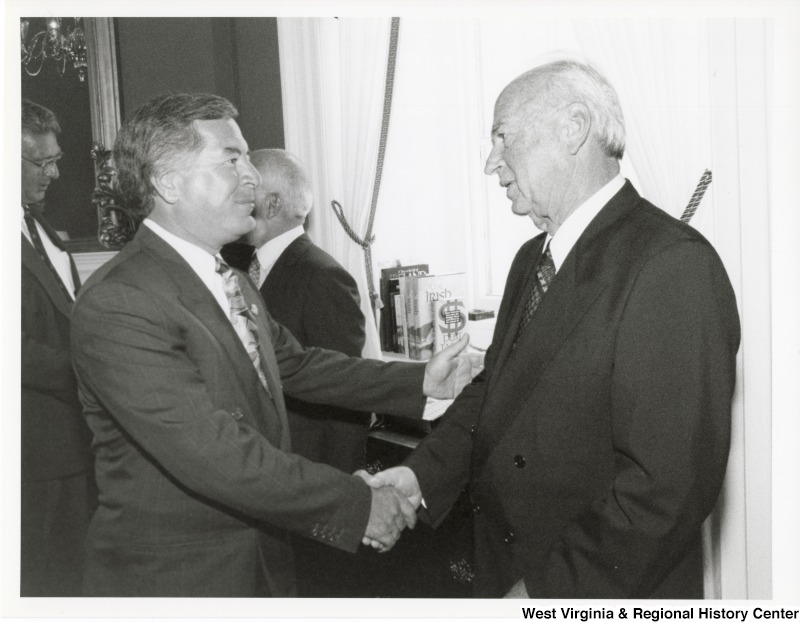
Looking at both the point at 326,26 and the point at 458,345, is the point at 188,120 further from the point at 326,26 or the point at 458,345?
the point at 458,345

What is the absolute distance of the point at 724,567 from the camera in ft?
6.21

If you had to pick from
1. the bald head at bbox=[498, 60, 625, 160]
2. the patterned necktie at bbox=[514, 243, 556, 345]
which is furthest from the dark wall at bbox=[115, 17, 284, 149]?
the patterned necktie at bbox=[514, 243, 556, 345]

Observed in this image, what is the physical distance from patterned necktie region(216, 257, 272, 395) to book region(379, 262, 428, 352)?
0.78 metres

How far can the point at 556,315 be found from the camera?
1475 mm

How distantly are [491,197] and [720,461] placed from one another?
1310mm

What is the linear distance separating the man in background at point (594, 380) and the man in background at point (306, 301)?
2.03ft

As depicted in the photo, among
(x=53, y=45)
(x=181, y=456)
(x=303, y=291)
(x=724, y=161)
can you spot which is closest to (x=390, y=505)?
(x=181, y=456)

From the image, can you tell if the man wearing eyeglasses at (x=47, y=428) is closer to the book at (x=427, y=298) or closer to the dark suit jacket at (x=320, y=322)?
the dark suit jacket at (x=320, y=322)

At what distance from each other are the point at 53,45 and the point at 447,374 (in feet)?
5.13

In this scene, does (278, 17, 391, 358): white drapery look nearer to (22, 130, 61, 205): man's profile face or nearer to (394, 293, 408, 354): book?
(394, 293, 408, 354): book

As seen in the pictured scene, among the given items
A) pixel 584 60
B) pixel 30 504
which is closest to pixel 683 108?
pixel 584 60

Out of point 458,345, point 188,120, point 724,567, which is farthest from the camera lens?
point 458,345

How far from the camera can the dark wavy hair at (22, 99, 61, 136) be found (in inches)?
73.7

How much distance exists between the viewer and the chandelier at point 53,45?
6.09 ft
